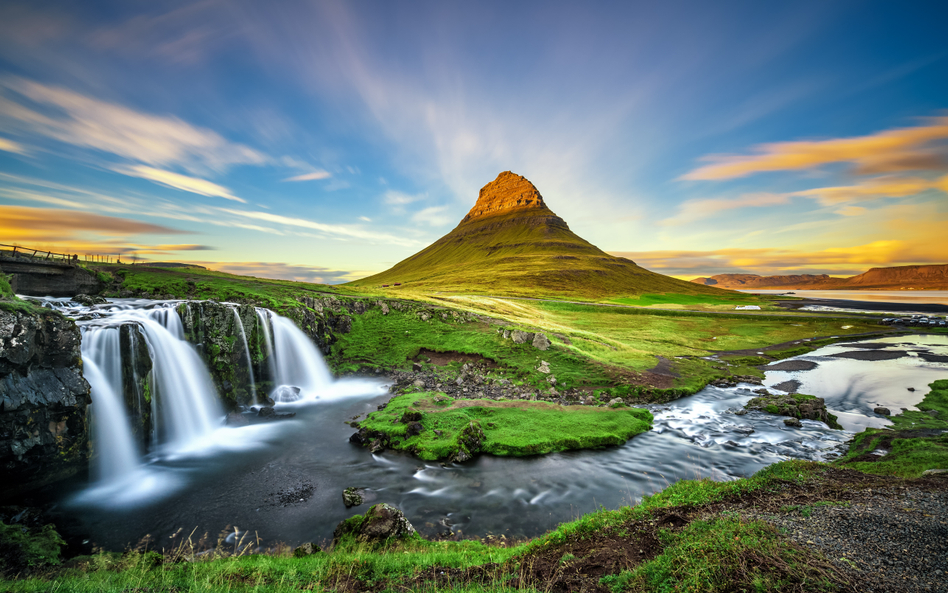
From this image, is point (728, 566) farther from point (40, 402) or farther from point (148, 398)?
point (148, 398)

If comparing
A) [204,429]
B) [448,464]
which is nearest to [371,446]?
[448,464]

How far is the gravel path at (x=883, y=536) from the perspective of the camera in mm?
7047

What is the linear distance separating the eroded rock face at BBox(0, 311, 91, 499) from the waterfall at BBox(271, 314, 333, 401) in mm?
13955

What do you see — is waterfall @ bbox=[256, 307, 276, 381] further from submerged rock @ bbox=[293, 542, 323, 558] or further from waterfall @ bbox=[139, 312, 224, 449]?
submerged rock @ bbox=[293, 542, 323, 558]

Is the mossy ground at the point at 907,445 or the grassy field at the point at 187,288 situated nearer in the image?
the mossy ground at the point at 907,445

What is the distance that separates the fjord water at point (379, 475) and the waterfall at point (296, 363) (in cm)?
481

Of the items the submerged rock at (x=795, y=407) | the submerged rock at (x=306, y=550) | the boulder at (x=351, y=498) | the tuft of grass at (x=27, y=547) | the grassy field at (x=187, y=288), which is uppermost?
the grassy field at (x=187, y=288)

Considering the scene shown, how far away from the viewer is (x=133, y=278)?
1647 inches

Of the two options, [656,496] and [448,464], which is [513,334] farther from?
[656,496]

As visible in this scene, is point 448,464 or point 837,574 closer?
point 837,574

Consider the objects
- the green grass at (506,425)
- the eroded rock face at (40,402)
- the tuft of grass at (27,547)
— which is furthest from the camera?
the green grass at (506,425)

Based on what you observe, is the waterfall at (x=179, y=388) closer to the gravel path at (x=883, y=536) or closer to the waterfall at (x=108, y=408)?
the waterfall at (x=108, y=408)

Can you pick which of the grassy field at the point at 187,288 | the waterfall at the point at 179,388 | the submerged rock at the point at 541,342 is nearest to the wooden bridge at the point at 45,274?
the grassy field at the point at 187,288

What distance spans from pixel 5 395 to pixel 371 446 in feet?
53.3
